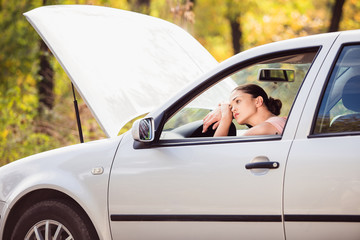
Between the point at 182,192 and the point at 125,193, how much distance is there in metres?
0.39

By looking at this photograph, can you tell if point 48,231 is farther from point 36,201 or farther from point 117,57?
point 117,57

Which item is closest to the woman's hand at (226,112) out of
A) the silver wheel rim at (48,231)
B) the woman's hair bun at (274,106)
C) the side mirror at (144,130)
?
the woman's hair bun at (274,106)

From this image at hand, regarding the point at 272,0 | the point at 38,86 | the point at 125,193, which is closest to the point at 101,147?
the point at 125,193

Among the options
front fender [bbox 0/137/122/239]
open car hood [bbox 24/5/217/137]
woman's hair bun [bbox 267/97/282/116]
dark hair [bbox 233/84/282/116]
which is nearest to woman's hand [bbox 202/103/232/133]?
dark hair [bbox 233/84/282/116]

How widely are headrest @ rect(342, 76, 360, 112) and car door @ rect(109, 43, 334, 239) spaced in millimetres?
189

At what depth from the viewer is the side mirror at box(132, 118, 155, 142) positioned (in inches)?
152

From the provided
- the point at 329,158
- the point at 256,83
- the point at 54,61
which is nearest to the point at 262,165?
the point at 329,158

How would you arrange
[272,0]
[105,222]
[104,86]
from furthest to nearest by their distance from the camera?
[272,0] < [104,86] < [105,222]

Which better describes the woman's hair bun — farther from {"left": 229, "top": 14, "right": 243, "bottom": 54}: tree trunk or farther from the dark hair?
{"left": 229, "top": 14, "right": 243, "bottom": 54}: tree trunk

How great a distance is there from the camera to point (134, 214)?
3.90 metres

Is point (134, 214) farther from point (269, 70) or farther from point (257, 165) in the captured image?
point (269, 70)

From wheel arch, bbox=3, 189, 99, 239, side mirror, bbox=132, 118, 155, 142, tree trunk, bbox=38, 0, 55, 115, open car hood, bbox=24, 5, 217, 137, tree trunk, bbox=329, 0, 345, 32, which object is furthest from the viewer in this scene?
tree trunk, bbox=329, 0, 345, 32

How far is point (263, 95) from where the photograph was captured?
4230 mm

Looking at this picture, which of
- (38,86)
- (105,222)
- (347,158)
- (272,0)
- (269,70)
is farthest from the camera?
(272,0)
